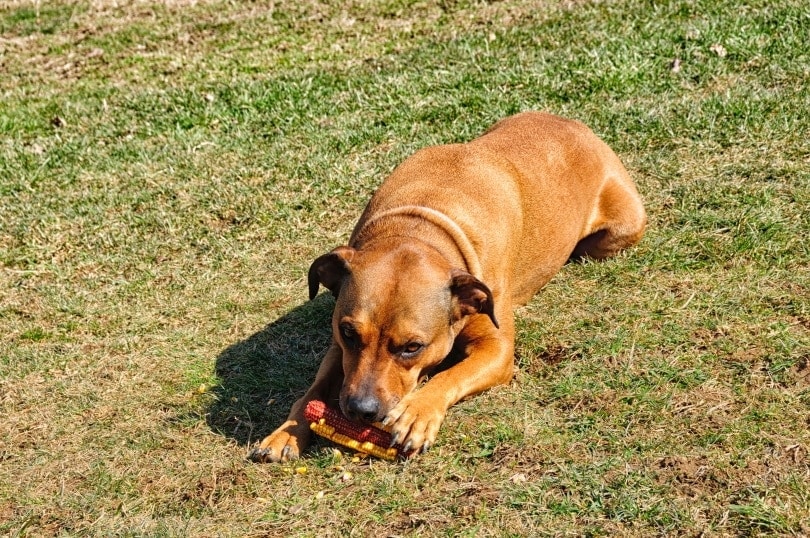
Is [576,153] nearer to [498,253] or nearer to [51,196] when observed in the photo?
[498,253]

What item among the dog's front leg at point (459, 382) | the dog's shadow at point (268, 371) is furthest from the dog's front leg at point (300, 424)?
the dog's front leg at point (459, 382)

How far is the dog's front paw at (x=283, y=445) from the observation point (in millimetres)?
4672

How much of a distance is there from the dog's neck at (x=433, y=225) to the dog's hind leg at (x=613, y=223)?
1740 millimetres

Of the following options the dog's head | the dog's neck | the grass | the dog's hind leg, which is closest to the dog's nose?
the dog's head

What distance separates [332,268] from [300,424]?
2.74 feet

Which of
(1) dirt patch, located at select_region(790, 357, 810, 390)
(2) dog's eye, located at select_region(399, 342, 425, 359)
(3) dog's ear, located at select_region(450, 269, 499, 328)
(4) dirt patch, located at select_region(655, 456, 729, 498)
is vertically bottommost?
(1) dirt patch, located at select_region(790, 357, 810, 390)

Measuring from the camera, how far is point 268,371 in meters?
5.70

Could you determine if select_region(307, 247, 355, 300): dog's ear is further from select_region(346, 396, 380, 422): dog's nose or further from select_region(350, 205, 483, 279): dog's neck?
select_region(346, 396, 380, 422): dog's nose

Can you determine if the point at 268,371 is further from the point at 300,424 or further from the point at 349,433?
the point at 349,433

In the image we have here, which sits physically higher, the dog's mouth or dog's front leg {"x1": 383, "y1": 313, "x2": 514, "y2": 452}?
the dog's mouth

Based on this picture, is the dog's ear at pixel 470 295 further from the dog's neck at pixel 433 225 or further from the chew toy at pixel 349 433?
the chew toy at pixel 349 433

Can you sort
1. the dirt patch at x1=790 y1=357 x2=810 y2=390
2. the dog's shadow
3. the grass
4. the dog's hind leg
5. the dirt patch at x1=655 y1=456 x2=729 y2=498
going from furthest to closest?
the dog's hind leg
the dog's shadow
the dirt patch at x1=790 y1=357 x2=810 y2=390
the grass
the dirt patch at x1=655 y1=456 x2=729 y2=498

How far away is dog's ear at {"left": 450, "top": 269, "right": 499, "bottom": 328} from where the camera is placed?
476cm

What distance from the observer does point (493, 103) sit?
923cm
